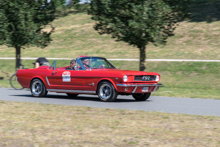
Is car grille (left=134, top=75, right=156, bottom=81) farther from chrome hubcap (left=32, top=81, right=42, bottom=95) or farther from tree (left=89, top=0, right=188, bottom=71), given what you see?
tree (left=89, top=0, right=188, bottom=71)

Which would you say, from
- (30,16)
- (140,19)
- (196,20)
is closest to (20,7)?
(30,16)

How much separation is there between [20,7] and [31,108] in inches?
586

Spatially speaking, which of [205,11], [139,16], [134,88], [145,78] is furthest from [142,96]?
[205,11]

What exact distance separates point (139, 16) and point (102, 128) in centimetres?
1338

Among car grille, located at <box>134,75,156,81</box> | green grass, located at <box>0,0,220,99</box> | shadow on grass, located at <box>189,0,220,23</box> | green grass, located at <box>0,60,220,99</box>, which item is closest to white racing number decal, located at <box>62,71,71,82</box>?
car grille, located at <box>134,75,156,81</box>

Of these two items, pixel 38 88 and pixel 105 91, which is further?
pixel 38 88

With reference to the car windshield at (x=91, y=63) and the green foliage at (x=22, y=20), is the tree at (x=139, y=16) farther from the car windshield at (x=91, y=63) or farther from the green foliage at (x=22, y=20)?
the car windshield at (x=91, y=63)

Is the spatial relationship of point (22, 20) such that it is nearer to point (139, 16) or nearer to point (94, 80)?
point (139, 16)

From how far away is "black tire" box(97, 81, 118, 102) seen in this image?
12.1m

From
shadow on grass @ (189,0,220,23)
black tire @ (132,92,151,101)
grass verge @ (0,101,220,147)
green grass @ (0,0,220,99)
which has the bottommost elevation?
grass verge @ (0,101,220,147)

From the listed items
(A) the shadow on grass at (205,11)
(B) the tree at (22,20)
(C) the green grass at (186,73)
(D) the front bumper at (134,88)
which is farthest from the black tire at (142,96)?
(A) the shadow on grass at (205,11)

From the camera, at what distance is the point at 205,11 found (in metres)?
45.9

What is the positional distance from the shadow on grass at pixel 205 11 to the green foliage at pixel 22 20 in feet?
66.2

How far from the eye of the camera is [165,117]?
8672 millimetres
